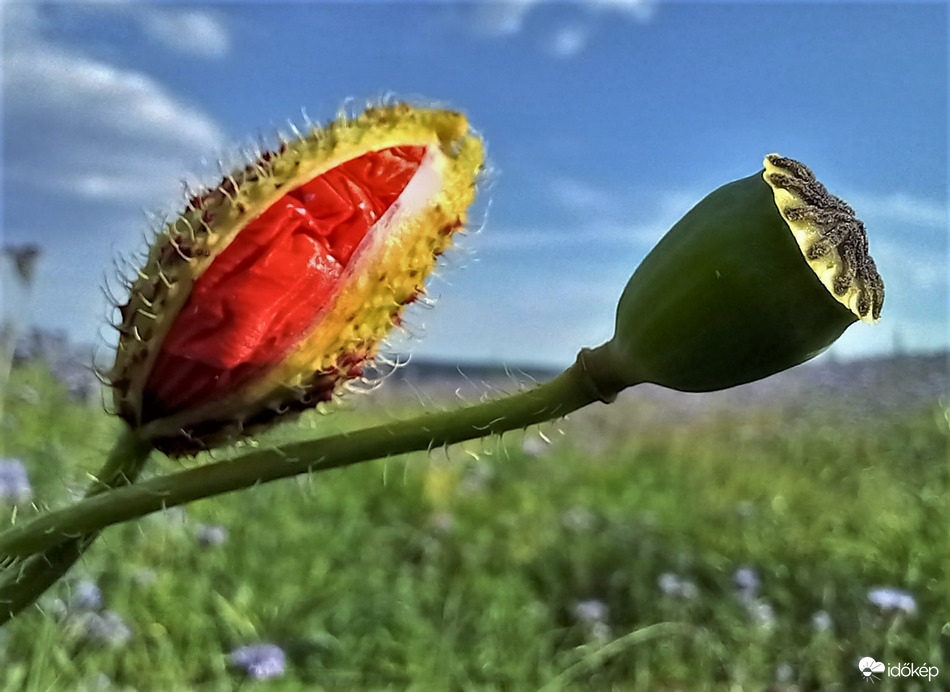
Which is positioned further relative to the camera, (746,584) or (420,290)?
(746,584)

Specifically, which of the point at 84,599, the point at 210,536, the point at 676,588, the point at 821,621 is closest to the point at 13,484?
the point at 84,599

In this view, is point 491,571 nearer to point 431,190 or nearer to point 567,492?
point 567,492

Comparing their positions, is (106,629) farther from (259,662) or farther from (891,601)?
(891,601)

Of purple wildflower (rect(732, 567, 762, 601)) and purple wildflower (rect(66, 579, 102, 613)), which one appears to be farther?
purple wildflower (rect(732, 567, 762, 601))

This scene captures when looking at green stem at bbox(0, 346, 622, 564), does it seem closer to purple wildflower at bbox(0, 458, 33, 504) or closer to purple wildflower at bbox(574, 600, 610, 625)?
purple wildflower at bbox(0, 458, 33, 504)

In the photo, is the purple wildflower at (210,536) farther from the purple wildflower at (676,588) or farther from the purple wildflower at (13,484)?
the purple wildflower at (676,588)

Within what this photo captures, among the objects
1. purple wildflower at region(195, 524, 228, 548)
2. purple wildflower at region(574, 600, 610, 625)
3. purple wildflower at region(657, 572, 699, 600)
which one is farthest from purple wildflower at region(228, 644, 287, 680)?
purple wildflower at region(657, 572, 699, 600)
